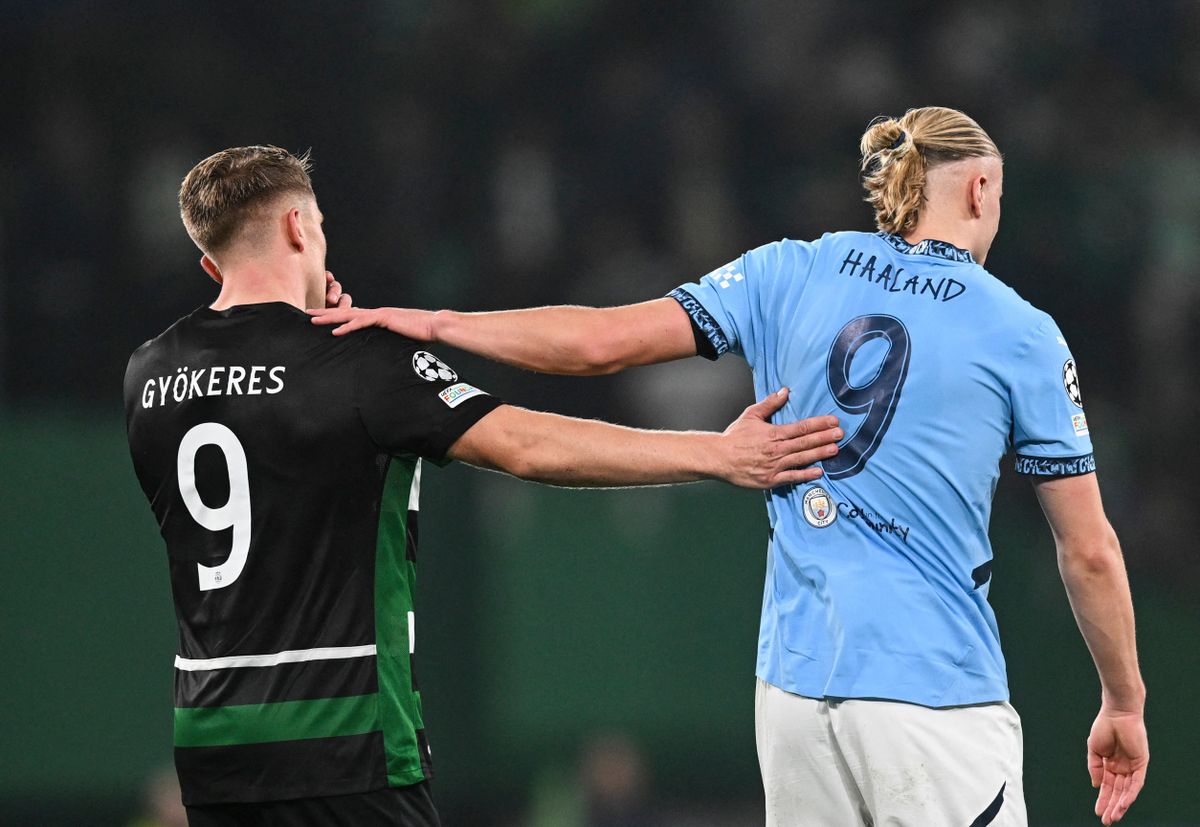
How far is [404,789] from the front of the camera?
322 cm

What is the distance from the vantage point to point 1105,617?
348 centimetres

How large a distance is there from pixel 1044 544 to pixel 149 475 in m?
6.89

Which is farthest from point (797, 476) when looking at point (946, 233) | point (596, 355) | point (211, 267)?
point (211, 267)

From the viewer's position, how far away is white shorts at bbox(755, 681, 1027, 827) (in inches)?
126

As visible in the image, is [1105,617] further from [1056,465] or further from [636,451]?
[636,451]

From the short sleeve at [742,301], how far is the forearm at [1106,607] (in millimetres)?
928

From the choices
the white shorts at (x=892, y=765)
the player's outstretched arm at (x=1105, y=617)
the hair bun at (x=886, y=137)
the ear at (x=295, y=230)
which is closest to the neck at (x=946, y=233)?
the hair bun at (x=886, y=137)

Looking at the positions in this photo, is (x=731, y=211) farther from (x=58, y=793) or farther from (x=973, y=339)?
(x=973, y=339)

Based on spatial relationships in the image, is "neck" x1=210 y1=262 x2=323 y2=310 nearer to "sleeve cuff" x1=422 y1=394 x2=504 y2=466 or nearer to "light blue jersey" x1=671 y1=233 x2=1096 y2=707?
"sleeve cuff" x1=422 y1=394 x2=504 y2=466

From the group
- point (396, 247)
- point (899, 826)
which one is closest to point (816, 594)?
point (899, 826)

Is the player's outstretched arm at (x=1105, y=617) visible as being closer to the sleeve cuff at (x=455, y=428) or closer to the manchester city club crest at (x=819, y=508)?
the manchester city club crest at (x=819, y=508)

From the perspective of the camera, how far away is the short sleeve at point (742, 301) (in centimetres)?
351

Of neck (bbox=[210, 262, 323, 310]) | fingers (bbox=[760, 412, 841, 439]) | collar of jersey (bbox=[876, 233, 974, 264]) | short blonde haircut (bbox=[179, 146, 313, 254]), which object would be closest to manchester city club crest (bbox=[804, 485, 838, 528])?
fingers (bbox=[760, 412, 841, 439])

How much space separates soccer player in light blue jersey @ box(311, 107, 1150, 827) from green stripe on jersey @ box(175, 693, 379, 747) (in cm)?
86
